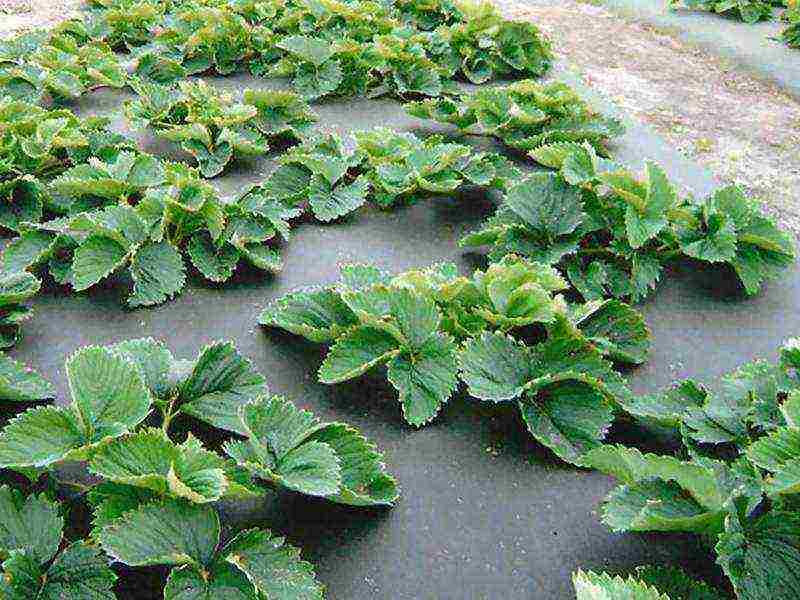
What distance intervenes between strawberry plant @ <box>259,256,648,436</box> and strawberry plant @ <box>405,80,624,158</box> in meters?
1.17

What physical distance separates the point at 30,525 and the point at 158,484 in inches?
10.4

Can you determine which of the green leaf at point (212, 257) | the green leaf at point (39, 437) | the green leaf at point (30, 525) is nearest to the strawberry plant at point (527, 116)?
the green leaf at point (212, 257)

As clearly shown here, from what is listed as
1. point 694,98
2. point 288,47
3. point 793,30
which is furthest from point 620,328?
point 793,30

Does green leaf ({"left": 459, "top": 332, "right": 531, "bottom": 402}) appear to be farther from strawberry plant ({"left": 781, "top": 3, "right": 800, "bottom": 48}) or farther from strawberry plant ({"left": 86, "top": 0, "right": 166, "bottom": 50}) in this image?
strawberry plant ({"left": 781, "top": 3, "right": 800, "bottom": 48})

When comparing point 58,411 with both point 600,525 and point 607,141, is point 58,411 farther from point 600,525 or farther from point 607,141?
point 607,141

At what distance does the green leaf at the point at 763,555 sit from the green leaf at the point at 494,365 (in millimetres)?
578

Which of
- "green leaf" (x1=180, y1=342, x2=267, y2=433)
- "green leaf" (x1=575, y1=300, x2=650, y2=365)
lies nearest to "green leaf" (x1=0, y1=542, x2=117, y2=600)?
"green leaf" (x1=180, y1=342, x2=267, y2=433)

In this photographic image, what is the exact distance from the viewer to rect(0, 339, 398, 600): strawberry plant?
1398mm

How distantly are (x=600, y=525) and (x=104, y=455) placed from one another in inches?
39.9

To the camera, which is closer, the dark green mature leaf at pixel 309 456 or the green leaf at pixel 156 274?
the dark green mature leaf at pixel 309 456

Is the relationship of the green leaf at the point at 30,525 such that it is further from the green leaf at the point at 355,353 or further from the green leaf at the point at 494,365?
the green leaf at the point at 494,365

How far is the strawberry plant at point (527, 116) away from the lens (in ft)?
10.5

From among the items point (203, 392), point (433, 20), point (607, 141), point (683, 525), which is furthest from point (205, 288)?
point (433, 20)

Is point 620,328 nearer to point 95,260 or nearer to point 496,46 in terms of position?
point 95,260
